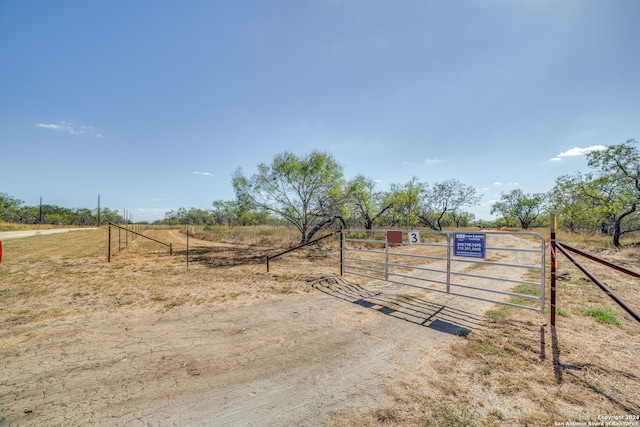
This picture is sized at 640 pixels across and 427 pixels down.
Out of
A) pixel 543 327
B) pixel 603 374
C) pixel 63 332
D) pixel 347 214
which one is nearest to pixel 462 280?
pixel 543 327

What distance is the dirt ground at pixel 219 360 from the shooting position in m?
2.60

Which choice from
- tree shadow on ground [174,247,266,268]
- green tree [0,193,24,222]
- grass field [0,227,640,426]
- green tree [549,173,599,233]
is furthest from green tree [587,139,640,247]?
green tree [0,193,24,222]

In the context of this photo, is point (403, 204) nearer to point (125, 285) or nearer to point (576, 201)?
point (576, 201)

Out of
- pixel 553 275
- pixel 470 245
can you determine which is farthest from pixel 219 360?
pixel 553 275

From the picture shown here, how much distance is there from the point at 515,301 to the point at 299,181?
14.2 metres

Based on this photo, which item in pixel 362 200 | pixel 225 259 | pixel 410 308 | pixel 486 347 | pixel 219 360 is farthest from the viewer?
pixel 362 200

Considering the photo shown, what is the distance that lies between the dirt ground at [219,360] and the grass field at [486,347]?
0.26 metres

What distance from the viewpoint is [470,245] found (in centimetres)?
575

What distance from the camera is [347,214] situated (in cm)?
1927

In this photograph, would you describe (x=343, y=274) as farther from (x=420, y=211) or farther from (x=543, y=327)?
(x=420, y=211)

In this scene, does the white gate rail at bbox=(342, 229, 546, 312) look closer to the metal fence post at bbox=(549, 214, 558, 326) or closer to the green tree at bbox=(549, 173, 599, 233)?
the metal fence post at bbox=(549, 214, 558, 326)

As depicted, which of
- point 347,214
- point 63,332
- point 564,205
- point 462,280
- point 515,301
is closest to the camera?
point 63,332

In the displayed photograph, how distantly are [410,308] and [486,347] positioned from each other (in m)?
1.91

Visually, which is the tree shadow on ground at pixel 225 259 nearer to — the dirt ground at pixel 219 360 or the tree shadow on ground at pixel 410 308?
the tree shadow on ground at pixel 410 308
